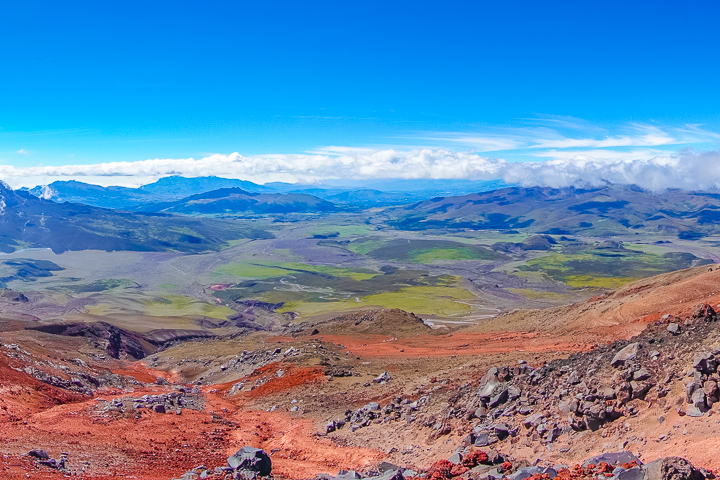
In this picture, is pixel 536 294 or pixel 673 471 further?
pixel 536 294

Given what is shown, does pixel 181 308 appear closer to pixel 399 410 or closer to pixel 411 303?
pixel 411 303

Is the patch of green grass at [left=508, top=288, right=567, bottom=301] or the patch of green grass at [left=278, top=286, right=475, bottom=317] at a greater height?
the patch of green grass at [left=508, top=288, right=567, bottom=301]

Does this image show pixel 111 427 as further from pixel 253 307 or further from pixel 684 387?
pixel 253 307

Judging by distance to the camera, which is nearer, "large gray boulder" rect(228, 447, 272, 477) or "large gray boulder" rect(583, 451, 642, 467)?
"large gray boulder" rect(583, 451, 642, 467)

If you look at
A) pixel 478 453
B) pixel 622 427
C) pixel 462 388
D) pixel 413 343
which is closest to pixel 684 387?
pixel 622 427

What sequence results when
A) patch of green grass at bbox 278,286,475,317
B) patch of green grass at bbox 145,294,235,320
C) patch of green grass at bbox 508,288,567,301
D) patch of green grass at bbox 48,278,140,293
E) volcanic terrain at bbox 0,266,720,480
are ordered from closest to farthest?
volcanic terrain at bbox 0,266,720,480 → patch of green grass at bbox 278,286,475,317 → patch of green grass at bbox 145,294,235,320 → patch of green grass at bbox 508,288,567,301 → patch of green grass at bbox 48,278,140,293

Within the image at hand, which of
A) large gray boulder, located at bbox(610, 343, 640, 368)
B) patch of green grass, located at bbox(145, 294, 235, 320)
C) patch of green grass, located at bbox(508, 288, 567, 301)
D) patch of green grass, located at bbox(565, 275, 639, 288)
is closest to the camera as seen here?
large gray boulder, located at bbox(610, 343, 640, 368)

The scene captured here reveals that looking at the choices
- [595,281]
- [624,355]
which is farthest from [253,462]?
[595,281]

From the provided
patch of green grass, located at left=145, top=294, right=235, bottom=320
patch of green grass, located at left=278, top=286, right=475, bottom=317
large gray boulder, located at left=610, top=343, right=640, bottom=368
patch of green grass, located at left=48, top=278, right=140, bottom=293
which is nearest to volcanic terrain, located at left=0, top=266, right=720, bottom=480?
large gray boulder, located at left=610, top=343, right=640, bottom=368

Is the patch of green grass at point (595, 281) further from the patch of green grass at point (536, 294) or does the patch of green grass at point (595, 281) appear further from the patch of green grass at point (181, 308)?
the patch of green grass at point (181, 308)

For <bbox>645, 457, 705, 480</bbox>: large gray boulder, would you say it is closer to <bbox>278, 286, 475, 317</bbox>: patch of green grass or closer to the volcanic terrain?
the volcanic terrain
